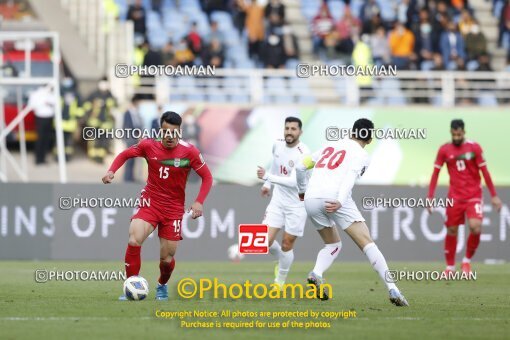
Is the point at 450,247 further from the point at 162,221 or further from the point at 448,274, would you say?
the point at 162,221

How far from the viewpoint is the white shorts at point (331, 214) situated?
14.6 metres

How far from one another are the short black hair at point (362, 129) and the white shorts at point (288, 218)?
11.1 ft

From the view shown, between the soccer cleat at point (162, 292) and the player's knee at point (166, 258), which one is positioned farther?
the soccer cleat at point (162, 292)

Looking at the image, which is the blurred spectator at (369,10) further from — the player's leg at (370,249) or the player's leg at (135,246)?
the player's leg at (135,246)

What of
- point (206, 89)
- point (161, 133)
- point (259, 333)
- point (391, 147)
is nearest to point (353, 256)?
point (391, 147)

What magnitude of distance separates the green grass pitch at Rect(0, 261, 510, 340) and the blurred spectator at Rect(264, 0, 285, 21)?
41.9 feet

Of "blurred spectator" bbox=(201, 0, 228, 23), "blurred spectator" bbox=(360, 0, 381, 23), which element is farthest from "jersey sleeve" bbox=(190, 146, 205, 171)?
"blurred spectator" bbox=(201, 0, 228, 23)

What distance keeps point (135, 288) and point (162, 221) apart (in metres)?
0.86

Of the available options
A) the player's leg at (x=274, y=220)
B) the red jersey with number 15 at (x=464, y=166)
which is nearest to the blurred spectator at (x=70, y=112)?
the red jersey with number 15 at (x=464, y=166)

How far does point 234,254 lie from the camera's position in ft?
80.5

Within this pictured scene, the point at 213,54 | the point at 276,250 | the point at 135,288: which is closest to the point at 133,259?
the point at 135,288

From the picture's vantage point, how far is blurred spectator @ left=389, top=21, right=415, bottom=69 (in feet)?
105

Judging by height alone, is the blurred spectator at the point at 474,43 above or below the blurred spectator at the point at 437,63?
above

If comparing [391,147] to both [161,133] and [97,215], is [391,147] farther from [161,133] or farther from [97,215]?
[161,133]
